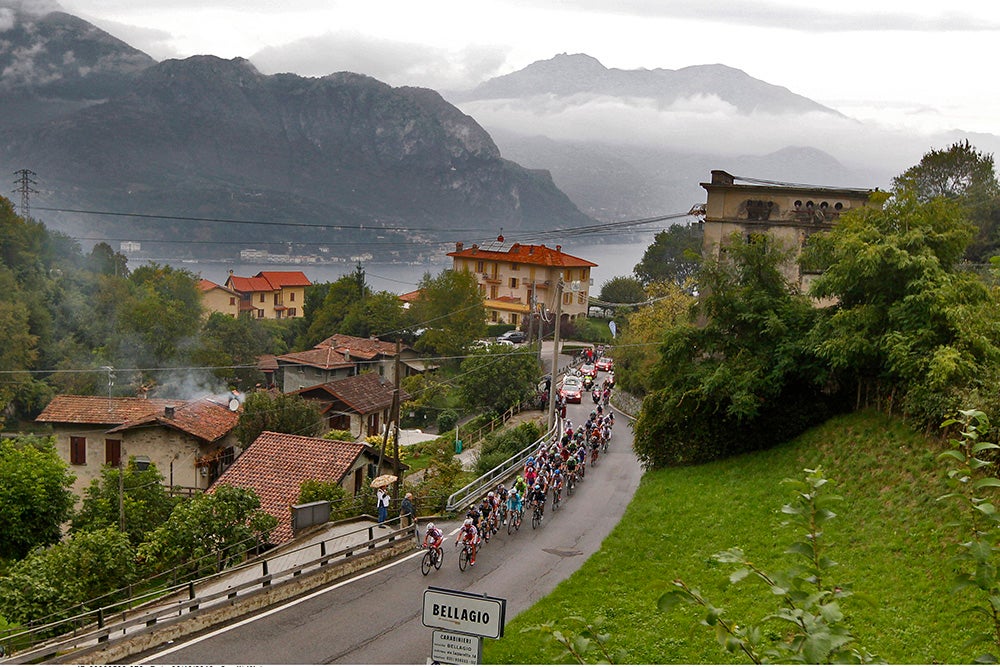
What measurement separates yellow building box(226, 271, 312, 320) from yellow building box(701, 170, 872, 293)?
242 feet

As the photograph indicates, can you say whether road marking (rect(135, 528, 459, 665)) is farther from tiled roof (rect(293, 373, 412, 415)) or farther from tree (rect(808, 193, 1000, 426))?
tiled roof (rect(293, 373, 412, 415))

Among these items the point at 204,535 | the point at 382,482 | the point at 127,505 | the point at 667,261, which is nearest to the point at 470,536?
the point at 204,535

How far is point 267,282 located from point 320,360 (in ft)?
182

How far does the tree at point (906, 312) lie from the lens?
19.7 meters

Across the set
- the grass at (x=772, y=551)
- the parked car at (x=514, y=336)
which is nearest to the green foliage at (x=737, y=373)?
the grass at (x=772, y=551)

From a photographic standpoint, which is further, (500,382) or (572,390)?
(572,390)

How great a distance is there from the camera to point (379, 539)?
22.5 m

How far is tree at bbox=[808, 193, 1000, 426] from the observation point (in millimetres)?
19703

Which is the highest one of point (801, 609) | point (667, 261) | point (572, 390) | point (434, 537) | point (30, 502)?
point (801, 609)

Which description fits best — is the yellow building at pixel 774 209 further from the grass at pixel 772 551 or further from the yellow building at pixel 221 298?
the yellow building at pixel 221 298

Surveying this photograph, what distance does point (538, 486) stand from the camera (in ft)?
82.2

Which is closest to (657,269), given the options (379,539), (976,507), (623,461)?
(623,461)

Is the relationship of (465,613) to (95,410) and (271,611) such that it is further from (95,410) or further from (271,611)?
(95,410)

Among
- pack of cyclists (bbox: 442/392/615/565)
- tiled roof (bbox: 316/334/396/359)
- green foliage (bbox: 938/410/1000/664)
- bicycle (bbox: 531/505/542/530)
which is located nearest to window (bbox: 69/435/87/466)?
pack of cyclists (bbox: 442/392/615/565)
